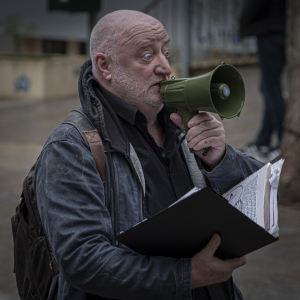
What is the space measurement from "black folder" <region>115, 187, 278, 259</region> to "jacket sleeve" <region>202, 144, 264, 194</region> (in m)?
0.40

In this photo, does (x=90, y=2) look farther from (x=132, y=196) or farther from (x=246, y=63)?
(x=246, y=63)

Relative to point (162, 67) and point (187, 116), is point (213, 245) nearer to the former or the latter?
point (187, 116)

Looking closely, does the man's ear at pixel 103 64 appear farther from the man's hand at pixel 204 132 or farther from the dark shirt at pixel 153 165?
the man's hand at pixel 204 132

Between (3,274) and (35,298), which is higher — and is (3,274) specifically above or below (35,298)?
below

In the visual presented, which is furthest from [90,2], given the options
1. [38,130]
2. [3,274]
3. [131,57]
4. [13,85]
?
[13,85]

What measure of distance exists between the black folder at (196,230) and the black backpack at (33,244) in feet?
1.30

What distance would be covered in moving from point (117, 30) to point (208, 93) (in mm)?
447

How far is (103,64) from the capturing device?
6.25ft

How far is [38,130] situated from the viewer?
8.77m

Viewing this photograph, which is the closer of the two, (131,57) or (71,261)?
(71,261)

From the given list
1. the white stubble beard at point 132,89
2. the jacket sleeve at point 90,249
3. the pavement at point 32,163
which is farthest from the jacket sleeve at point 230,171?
the pavement at point 32,163

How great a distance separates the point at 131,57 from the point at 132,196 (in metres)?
0.54

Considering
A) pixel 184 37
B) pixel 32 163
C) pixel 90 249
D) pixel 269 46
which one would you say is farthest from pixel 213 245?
pixel 184 37

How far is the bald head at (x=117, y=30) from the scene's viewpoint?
6.03ft
